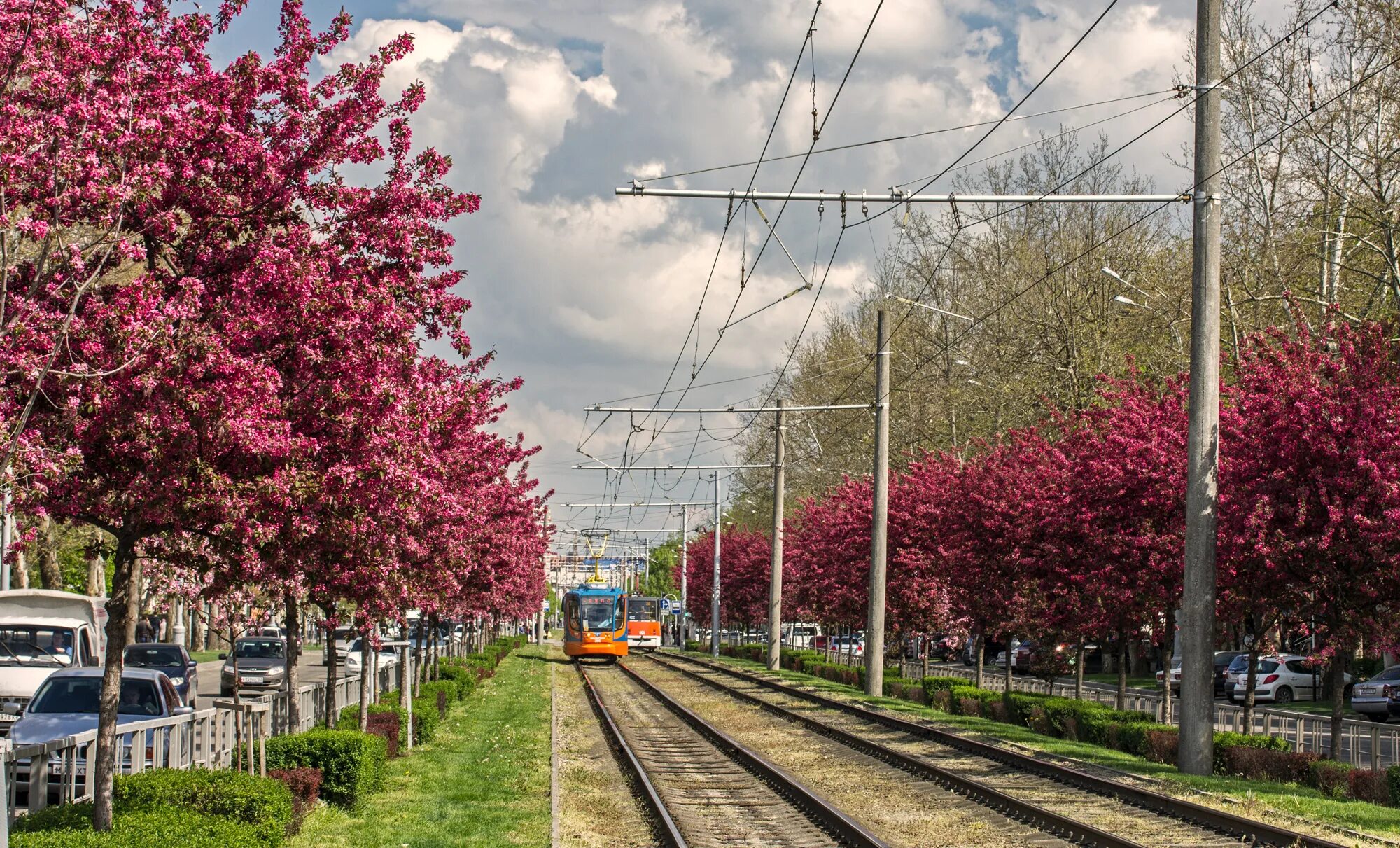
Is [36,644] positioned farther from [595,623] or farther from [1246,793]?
[595,623]

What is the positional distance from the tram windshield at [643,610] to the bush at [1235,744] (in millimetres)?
55196

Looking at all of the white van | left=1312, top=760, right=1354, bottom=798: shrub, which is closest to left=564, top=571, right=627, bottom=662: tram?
the white van

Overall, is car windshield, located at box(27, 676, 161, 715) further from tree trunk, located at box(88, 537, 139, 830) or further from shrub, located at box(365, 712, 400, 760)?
tree trunk, located at box(88, 537, 139, 830)

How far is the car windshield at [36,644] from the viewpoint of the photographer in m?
26.0

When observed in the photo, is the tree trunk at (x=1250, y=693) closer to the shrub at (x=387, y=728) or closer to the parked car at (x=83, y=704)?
the shrub at (x=387, y=728)

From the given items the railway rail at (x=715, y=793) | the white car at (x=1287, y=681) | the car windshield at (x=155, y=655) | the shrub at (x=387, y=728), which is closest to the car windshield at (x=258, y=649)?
the car windshield at (x=155, y=655)

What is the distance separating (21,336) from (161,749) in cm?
588

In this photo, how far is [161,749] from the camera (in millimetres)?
13438

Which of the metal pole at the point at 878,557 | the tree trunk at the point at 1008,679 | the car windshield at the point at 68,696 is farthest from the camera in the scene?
the metal pole at the point at 878,557

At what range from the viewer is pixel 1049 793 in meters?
17.0

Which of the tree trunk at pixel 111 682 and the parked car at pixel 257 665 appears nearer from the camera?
the tree trunk at pixel 111 682

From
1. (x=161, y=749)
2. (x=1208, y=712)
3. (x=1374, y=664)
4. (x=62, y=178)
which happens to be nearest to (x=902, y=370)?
(x=1374, y=664)

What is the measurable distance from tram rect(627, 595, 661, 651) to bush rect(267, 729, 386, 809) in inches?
2259

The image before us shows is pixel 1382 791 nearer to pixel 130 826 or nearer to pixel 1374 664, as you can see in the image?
pixel 130 826
